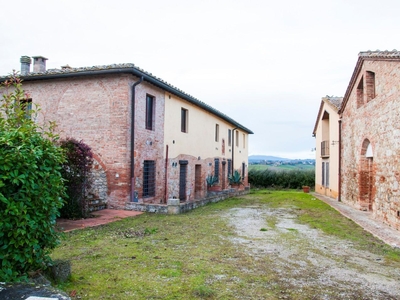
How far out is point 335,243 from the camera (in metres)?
6.95

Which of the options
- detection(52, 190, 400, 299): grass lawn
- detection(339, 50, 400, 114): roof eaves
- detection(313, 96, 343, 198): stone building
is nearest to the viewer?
detection(52, 190, 400, 299): grass lawn

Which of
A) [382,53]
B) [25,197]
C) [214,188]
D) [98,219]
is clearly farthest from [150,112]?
[25,197]

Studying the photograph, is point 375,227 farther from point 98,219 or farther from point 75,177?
point 75,177

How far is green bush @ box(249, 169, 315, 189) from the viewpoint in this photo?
30.7 metres

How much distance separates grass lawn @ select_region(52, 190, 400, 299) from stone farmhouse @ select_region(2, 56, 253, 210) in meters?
2.85

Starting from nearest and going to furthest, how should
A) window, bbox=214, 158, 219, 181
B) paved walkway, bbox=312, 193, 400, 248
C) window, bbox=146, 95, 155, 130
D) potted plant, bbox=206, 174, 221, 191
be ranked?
1. paved walkway, bbox=312, 193, 400, 248
2. window, bbox=146, 95, 155, 130
3. potted plant, bbox=206, 174, 221, 191
4. window, bbox=214, 158, 219, 181

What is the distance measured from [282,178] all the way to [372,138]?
66.1ft

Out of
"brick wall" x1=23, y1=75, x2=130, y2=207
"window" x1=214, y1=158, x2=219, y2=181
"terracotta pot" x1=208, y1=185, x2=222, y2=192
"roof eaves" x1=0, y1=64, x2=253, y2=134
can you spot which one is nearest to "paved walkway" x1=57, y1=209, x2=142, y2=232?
"brick wall" x1=23, y1=75, x2=130, y2=207

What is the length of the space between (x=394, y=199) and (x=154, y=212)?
7.32 m

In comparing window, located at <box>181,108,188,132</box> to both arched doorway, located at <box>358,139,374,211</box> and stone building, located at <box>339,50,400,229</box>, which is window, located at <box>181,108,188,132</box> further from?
arched doorway, located at <box>358,139,374,211</box>

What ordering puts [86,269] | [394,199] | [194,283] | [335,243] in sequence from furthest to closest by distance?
Result: [394,199]
[335,243]
[86,269]
[194,283]

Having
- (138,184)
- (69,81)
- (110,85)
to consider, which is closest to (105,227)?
(138,184)

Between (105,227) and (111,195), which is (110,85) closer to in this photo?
(111,195)

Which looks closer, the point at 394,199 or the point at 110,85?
the point at 394,199
